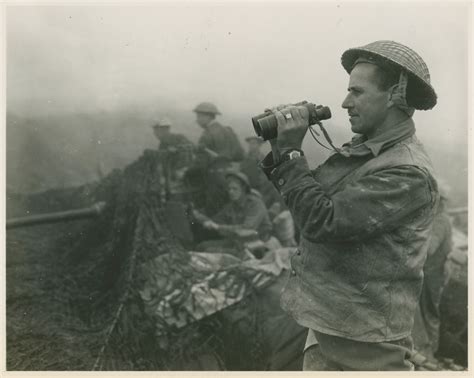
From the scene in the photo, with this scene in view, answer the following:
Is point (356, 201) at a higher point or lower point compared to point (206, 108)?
lower

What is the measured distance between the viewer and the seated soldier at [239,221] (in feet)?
16.0

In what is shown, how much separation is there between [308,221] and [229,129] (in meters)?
4.71

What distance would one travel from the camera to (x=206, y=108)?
6.10 metres

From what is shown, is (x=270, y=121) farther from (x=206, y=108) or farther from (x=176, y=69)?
(x=206, y=108)

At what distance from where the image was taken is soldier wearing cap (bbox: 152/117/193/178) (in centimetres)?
540

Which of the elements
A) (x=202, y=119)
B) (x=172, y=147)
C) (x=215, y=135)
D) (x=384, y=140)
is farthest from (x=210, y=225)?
(x=384, y=140)

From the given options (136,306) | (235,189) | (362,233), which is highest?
(362,233)

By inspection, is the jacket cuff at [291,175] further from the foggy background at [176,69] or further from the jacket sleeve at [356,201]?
the foggy background at [176,69]

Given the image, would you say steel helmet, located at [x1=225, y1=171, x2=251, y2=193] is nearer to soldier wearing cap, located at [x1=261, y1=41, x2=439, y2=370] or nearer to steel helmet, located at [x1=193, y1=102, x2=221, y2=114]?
steel helmet, located at [x1=193, y1=102, x2=221, y2=114]

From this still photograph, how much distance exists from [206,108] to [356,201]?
15.6 feet

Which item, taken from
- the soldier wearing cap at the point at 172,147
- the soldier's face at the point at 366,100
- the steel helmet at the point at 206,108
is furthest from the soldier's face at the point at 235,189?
the soldier's face at the point at 366,100

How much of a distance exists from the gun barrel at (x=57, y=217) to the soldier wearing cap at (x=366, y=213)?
10.3ft

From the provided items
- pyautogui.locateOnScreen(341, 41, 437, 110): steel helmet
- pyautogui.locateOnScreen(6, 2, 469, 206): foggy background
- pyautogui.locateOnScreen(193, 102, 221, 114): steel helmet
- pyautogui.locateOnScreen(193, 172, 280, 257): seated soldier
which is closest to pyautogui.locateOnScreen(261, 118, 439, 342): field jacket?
pyautogui.locateOnScreen(341, 41, 437, 110): steel helmet

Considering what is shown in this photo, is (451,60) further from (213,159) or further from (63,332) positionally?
(63,332)
